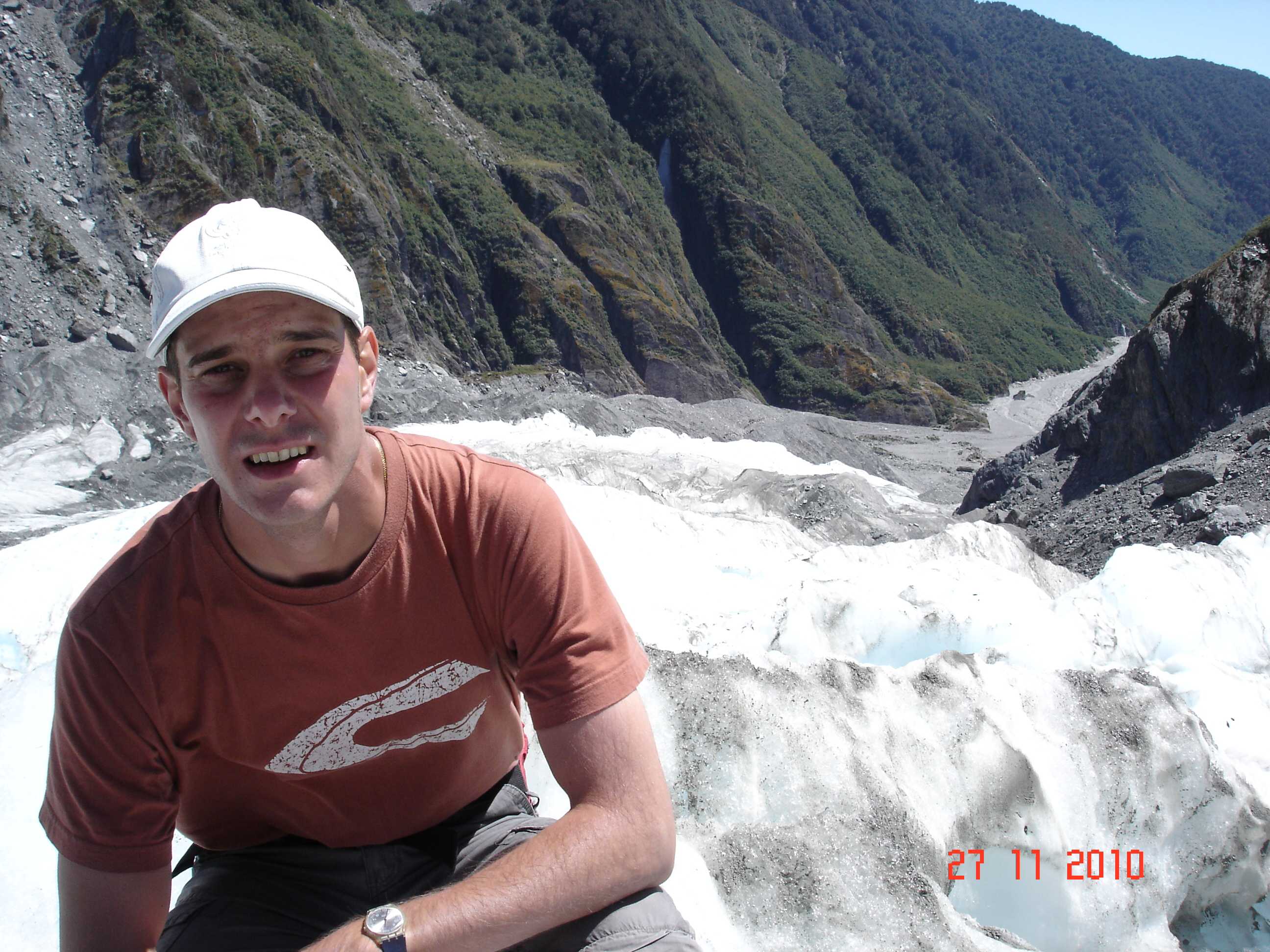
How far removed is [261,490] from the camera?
1958 millimetres

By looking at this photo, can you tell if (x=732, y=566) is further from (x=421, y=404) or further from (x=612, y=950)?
(x=421, y=404)

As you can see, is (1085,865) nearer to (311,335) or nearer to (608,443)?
(311,335)

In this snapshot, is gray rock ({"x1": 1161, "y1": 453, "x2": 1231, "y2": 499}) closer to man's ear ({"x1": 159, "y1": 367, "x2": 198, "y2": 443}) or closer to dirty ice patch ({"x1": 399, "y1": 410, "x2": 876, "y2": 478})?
dirty ice patch ({"x1": 399, "y1": 410, "x2": 876, "y2": 478})

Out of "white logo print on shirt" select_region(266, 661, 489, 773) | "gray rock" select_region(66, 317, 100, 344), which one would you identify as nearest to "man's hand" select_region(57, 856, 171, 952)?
"white logo print on shirt" select_region(266, 661, 489, 773)

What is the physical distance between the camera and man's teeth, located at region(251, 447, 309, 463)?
1.97m

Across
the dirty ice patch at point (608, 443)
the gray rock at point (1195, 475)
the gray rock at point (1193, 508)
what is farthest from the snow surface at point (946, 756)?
the dirty ice patch at point (608, 443)

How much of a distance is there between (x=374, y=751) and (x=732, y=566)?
5668 mm

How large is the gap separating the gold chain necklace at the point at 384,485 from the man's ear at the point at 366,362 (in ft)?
0.31

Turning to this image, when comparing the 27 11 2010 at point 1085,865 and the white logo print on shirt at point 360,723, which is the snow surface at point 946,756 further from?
the white logo print on shirt at point 360,723

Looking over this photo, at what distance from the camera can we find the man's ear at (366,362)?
2250 mm

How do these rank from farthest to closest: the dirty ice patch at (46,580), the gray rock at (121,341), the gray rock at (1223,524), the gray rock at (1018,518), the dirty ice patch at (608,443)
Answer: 1. the gray rock at (121,341)
2. the dirty ice patch at (608,443)
3. the gray rock at (1018,518)
4. the gray rock at (1223,524)
5. the dirty ice patch at (46,580)

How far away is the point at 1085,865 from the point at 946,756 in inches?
30.1

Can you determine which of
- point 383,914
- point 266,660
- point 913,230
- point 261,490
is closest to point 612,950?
point 383,914

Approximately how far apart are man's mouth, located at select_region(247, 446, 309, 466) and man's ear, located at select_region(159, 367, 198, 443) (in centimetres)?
17
